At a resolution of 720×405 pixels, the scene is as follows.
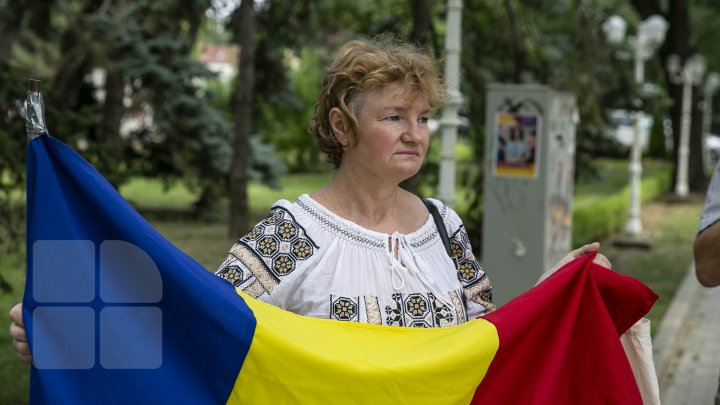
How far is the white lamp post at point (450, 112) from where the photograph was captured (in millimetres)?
8234

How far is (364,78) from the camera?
3.08m

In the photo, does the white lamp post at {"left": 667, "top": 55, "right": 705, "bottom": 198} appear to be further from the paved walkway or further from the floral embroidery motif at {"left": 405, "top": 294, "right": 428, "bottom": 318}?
the floral embroidery motif at {"left": 405, "top": 294, "right": 428, "bottom": 318}

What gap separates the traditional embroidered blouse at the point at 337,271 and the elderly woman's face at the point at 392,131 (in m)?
0.21

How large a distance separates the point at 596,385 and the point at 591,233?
46.6 ft

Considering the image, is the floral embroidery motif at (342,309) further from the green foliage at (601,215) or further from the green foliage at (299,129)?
the green foliage at (299,129)

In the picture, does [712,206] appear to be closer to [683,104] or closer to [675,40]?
[683,104]

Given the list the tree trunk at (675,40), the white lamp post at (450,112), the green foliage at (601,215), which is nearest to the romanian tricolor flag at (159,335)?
the white lamp post at (450,112)

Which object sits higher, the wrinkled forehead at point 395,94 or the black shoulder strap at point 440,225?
the wrinkled forehead at point 395,94

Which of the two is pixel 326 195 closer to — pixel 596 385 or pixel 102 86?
pixel 596 385

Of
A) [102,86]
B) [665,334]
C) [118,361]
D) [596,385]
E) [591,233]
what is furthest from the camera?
[102,86]

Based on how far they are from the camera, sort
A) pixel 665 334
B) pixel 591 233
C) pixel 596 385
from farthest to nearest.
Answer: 1. pixel 591 233
2. pixel 665 334
3. pixel 596 385

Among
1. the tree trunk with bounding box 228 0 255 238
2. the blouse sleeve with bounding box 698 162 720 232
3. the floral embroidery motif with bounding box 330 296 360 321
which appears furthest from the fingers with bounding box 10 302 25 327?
the tree trunk with bounding box 228 0 255 238

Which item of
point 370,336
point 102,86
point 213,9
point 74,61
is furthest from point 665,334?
point 102,86

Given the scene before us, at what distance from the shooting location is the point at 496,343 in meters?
3.13
